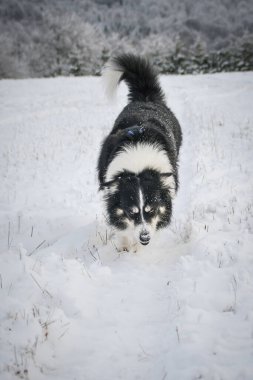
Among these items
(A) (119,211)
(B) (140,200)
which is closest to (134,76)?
(A) (119,211)

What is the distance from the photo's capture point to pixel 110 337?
288 cm

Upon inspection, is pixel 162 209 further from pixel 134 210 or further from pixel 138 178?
pixel 138 178

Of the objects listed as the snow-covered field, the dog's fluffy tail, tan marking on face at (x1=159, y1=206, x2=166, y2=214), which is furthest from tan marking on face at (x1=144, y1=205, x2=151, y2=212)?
the dog's fluffy tail

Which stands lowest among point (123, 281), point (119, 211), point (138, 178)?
point (123, 281)

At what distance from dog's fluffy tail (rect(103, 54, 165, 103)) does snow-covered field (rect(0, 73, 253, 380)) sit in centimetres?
207

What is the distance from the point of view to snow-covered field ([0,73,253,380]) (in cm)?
255

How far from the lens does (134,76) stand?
23.7 ft

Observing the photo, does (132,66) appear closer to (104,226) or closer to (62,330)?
(104,226)

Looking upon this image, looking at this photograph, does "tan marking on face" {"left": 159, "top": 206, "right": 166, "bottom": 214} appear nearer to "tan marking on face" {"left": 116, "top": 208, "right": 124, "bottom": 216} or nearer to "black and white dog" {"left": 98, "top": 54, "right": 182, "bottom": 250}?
"black and white dog" {"left": 98, "top": 54, "right": 182, "bottom": 250}

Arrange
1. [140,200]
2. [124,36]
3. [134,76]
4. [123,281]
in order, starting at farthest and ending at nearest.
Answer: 1. [124,36]
2. [134,76]
3. [140,200]
4. [123,281]

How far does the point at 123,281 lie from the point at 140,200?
3.58 ft

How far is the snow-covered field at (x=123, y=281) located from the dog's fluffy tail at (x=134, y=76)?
81.3 inches

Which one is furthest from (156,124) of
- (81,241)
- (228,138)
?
(228,138)

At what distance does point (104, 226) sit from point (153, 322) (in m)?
2.53
